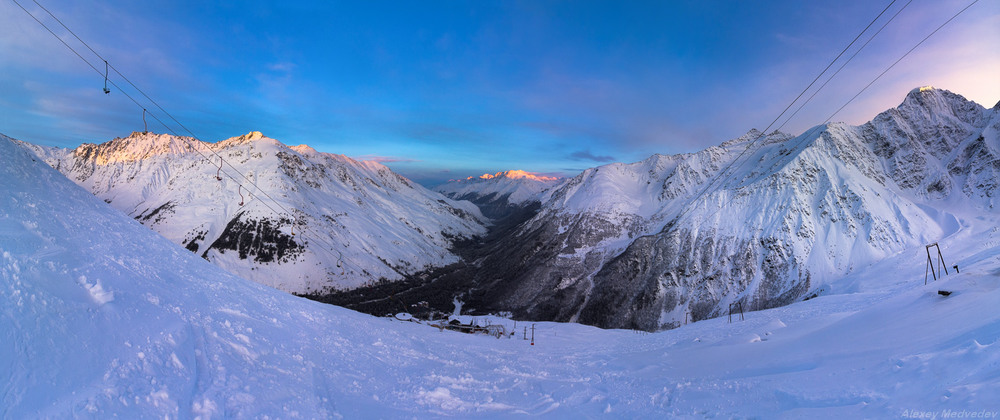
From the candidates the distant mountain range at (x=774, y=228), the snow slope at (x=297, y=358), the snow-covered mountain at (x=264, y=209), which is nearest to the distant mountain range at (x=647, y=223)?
the distant mountain range at (x=774, y=228)

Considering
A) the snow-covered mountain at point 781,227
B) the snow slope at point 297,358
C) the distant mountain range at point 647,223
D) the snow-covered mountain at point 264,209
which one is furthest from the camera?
the snow-covered mountain at point 264,209

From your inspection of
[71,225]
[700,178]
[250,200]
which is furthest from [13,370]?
[250,200]

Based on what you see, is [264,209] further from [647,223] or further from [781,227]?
[781,227]

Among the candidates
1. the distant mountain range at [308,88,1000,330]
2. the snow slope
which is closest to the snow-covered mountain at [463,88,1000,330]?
the distant mountain range at [308,88,1000,330]

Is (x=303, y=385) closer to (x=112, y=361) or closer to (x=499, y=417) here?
(x=112, y=361)

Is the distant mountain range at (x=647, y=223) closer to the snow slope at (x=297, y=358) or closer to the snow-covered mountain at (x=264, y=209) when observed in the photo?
the snow-covered mountain at (x=264, y=209)

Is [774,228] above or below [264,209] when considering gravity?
above

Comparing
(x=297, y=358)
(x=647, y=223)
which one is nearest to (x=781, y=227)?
(x=647, y=223)

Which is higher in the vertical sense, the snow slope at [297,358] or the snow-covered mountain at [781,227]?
the snow-covered mountain at [781,227]
